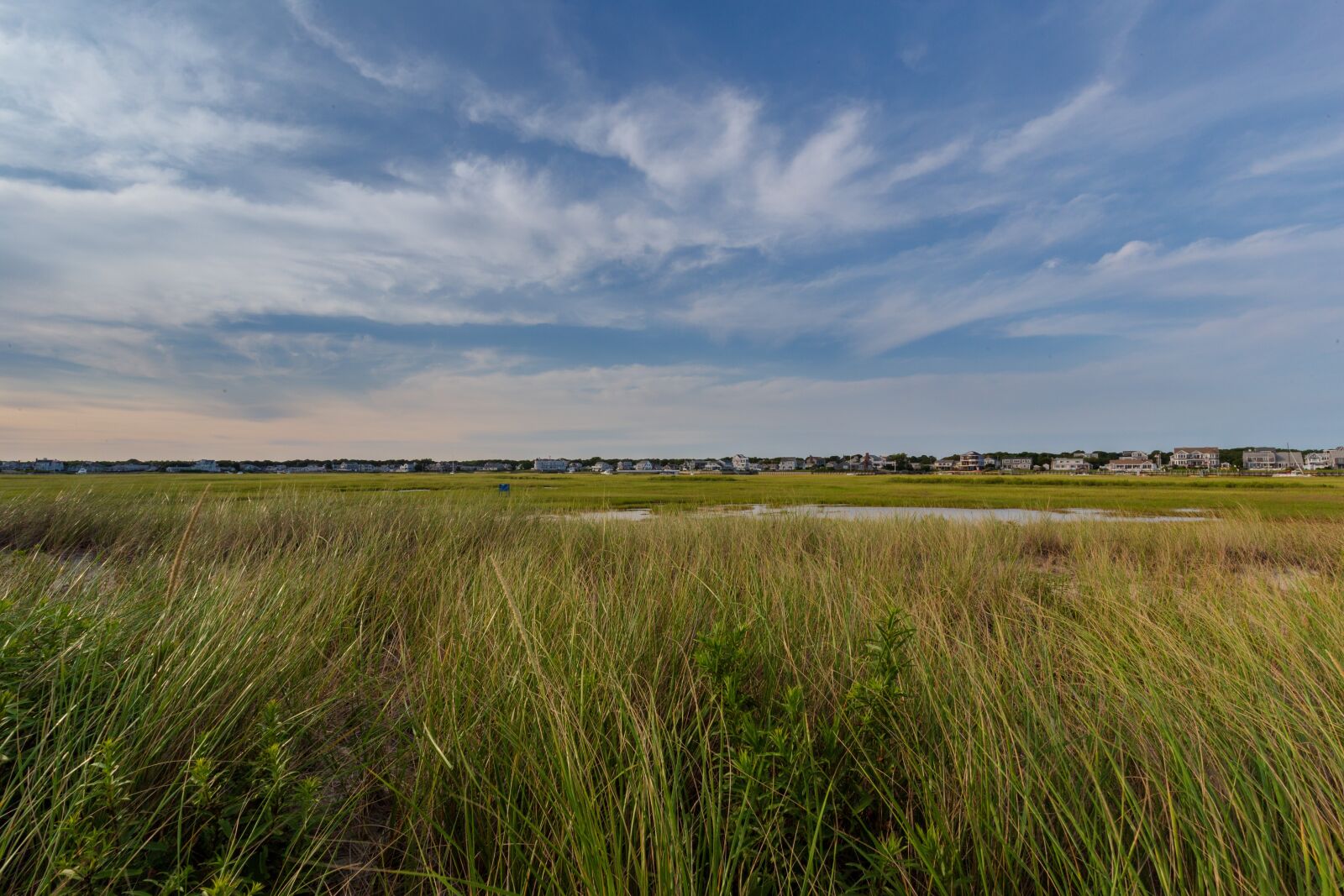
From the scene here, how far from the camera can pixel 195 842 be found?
1915 millimetres

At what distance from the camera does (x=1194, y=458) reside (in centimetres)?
11625

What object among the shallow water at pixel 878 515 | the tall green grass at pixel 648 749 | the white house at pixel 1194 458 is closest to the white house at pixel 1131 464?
the white house at pixel 1194 458

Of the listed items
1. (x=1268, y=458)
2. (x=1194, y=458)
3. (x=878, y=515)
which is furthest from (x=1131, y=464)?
(x=878, y=515)

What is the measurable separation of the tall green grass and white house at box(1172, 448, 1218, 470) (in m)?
148

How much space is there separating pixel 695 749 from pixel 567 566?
3.19 m

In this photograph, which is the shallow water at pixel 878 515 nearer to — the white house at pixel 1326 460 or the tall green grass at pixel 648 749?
the tall green grass at pixel 648 749

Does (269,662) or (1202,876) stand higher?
(269,662)

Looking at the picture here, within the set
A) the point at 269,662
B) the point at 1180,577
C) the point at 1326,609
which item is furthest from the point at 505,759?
the point at 1180,577

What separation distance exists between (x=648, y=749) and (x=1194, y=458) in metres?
158

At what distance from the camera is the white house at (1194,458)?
114062mm

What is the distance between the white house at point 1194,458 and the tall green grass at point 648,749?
148215 millimetres

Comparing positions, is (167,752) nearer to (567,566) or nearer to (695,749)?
(695,749)

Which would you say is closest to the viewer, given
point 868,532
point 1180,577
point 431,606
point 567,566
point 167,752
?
point 167,752

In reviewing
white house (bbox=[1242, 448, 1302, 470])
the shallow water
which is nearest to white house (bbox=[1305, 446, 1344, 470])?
white house (bbox=[1242, 448, 1302, 470])
